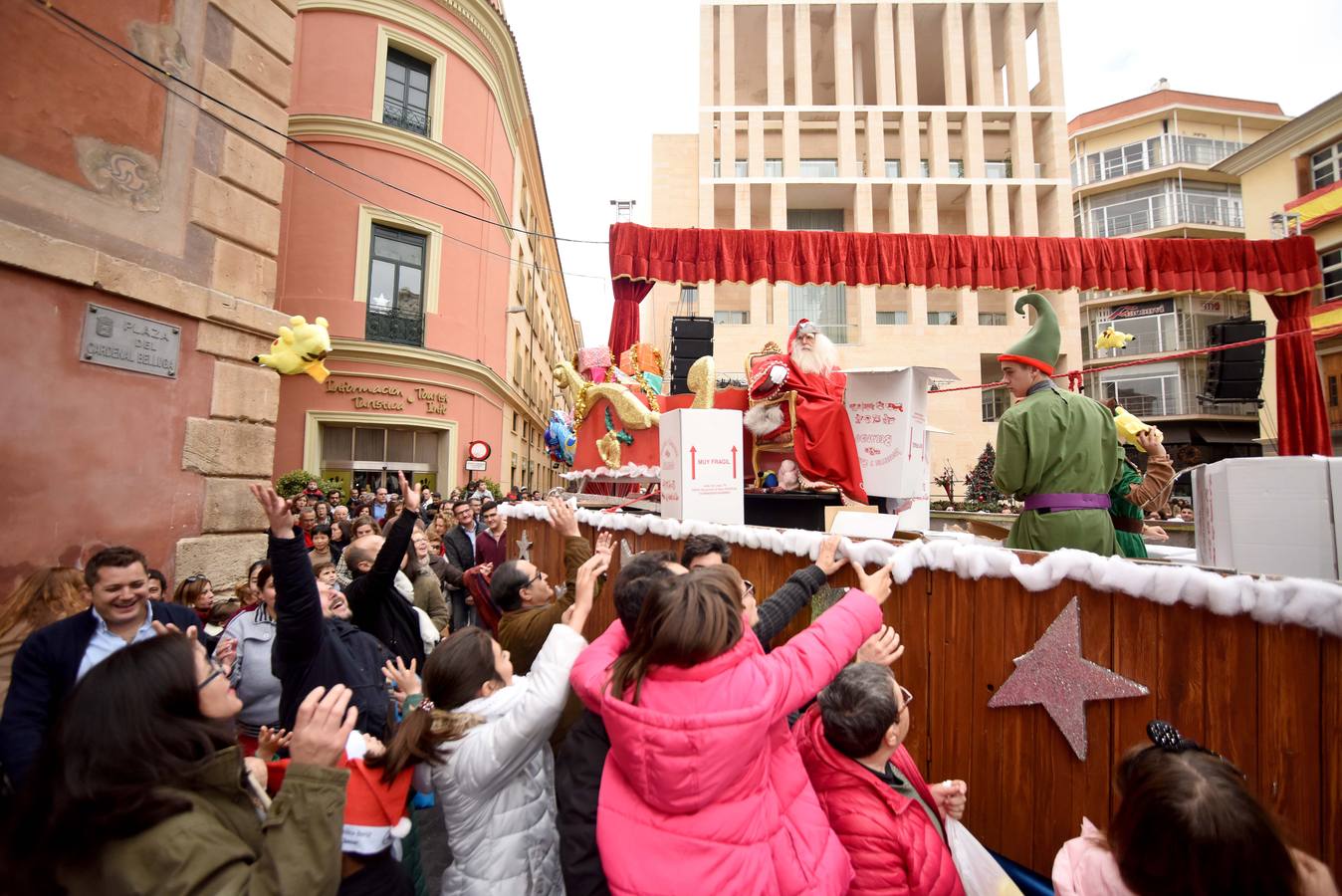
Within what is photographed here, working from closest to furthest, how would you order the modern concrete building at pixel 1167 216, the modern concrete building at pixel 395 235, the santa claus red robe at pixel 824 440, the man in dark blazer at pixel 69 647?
the man in dark blazer at pixel 69 647 < the santa claus red robe at pixel 824 440 < the modern concrete building at pixel 395 235 < the modern concrete building at pixel 1167 216

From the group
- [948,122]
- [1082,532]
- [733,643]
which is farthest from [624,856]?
[948,122]

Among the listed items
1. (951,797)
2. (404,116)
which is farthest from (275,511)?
(404,116)

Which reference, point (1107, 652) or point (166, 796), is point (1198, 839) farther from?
point (166, 796)

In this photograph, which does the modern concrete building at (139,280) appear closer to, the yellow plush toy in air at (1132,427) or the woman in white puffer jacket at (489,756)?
the woman in white puffer jacket at (489,756)

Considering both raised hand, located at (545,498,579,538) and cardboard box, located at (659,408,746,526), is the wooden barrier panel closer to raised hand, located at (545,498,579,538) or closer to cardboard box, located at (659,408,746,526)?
cardboard box, located at (659,408,746,526)

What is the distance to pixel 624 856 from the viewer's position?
4.71 feet

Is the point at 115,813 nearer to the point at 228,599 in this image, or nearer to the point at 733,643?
the point at 733,643

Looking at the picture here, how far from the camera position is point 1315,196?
62.2ft

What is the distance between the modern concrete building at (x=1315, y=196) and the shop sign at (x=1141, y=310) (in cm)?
367

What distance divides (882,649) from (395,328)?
13.6 meters

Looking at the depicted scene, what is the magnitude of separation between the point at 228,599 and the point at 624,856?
5270 mm

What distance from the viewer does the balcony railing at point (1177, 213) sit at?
26.5m

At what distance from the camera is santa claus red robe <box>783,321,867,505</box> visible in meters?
4.71

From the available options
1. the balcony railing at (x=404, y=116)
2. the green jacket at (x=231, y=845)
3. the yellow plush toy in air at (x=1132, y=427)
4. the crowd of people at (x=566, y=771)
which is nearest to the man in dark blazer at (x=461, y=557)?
the crowd of people at (x=566, y=771)
